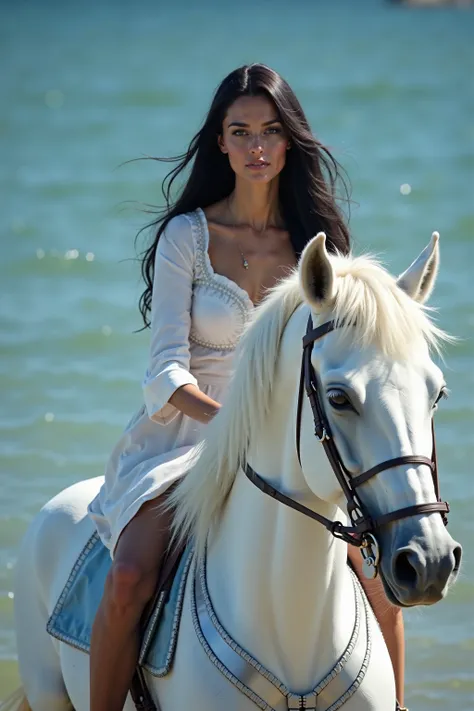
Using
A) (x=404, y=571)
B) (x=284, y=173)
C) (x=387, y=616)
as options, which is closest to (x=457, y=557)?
(x=404, y=571)

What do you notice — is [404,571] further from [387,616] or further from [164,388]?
[164,388]

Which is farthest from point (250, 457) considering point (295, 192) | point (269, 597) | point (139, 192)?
point (139, 192)

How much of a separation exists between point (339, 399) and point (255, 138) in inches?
43.0

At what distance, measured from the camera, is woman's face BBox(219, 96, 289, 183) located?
3285 millimetres

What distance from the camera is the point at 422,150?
16.8 m

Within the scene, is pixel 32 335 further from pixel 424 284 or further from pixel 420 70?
pixel 420 70

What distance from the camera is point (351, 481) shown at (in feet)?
7.83

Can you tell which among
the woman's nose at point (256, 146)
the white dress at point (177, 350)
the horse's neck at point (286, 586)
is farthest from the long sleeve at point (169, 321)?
the horse's neck at point (286, 586)

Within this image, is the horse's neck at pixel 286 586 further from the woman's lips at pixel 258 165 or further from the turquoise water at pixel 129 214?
the turquoise water at pixel 129 214

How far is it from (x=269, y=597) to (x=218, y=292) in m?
0.86

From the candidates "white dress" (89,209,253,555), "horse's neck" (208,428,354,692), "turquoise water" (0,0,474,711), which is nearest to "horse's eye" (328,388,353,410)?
"horse's neck" (208,428,354,692)

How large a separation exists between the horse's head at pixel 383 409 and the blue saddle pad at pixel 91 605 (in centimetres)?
55

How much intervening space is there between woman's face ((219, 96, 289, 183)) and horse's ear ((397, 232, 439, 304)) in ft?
2.44

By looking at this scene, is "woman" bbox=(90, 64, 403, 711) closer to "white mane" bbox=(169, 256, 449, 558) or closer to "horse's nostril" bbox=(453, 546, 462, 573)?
"white mane" bbox=(169, 256, 449, 558)
